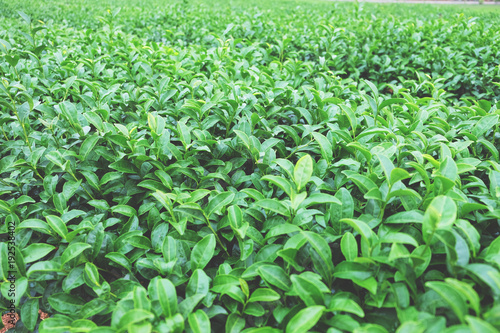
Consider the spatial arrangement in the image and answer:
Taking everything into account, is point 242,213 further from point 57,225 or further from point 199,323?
point 57,225

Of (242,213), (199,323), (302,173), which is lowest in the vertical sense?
(199,323)

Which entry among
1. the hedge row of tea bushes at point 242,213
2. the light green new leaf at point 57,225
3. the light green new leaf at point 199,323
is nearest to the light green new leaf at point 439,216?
the hedge row of tea bushes at point 242,213

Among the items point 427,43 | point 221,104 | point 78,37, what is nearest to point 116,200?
point 221,104

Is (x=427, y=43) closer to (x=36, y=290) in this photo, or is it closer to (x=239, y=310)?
(x=239, y=310)

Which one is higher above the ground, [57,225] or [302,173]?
[302,173]

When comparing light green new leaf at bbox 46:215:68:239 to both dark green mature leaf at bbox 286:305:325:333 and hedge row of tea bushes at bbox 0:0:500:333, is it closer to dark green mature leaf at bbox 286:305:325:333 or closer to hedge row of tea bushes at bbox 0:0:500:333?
hedge row of tea bushes at bbox 0:0:500:333

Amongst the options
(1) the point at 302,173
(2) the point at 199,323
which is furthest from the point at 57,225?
(1) the point at 302,173

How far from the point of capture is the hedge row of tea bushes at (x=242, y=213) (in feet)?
3.67

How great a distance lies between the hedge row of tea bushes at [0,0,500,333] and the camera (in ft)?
3.67

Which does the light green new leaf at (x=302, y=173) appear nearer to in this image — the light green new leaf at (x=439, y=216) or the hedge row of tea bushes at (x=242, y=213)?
the hedge row of tea bushes at (x=242, y=213)

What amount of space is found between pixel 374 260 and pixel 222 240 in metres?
0.75

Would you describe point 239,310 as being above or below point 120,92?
below

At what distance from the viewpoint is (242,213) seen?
1516 millimetres

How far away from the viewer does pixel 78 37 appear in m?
4.03
